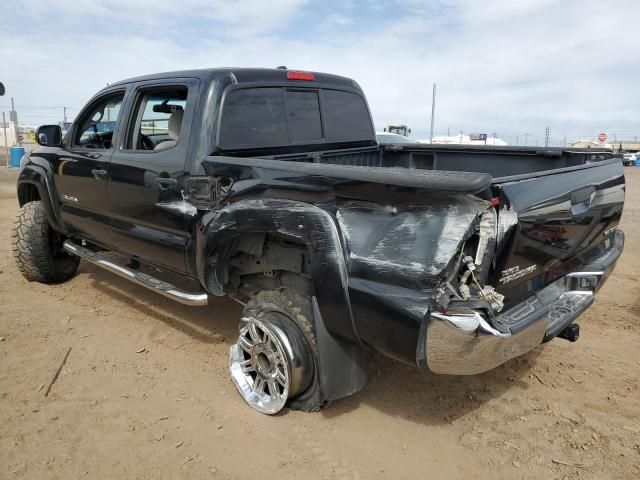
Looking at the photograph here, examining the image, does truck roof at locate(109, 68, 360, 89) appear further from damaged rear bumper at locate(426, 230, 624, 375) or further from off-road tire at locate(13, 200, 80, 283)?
damaged rear bumper at locate(426, 230, 624, 375)

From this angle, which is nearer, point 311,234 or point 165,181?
point 311,234

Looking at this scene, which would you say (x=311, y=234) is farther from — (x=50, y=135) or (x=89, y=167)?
(x=50, y=135)

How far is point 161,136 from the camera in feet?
13.3

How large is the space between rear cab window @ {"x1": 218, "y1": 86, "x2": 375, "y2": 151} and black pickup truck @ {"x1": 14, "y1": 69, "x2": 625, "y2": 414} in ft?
0.04

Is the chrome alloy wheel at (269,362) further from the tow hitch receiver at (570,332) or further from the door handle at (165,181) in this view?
the tow hitch receiver at (570,332)

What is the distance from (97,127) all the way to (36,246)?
145 centimetres

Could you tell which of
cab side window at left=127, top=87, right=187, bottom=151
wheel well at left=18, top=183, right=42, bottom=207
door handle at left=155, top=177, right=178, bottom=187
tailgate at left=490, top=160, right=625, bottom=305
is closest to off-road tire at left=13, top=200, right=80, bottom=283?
wheel well at left=18, top=183, right=42, bottom=207

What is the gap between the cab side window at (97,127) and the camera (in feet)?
14.0

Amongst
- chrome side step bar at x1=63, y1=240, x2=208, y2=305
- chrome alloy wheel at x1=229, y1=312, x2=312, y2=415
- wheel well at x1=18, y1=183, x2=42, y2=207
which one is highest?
wheel well at x1=18, y1=183, x2=42, y2=207

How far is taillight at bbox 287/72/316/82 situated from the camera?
367cm

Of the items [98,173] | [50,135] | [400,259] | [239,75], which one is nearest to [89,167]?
[98,173]

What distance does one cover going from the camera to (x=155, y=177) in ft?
11.1

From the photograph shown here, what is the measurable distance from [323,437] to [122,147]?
256 centimetres

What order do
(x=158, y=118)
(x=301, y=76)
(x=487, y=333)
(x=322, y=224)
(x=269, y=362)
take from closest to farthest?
(x=487, y=333) → (x=322, y=224) → (x=269, y=362) → (x=301, y=76) → (x=158, y=118)
